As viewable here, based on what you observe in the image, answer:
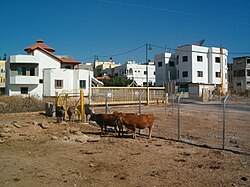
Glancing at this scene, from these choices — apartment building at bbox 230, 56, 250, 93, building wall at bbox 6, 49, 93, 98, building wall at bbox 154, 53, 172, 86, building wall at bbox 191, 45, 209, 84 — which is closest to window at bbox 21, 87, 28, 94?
building wall at bbox 6, 49, 93, 98

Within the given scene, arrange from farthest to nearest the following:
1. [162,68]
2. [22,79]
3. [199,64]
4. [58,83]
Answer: [162,68], [199,64], [58,83], [22,79]

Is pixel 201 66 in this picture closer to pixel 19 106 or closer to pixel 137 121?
pixel 19 106

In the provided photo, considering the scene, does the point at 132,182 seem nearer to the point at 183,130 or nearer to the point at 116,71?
the point at 183,130

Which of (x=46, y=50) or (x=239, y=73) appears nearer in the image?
(x=46, y=50)

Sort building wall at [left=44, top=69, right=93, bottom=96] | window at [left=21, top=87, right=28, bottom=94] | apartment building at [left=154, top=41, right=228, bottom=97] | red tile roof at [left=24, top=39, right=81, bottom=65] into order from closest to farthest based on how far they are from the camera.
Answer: building wall at [left=44, top=69, right=93, bottom=96] < window at [left=21, top=87, right=28, bottom=94] < red tile roof at [left=24, top=39, right=81, bottom=65] < apartment building at [left=154, top=41, right=228, bottom=97]

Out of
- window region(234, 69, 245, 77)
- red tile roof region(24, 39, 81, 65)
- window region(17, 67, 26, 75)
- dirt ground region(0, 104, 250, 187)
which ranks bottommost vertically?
dirt ground region(0, 104, 250, 187)

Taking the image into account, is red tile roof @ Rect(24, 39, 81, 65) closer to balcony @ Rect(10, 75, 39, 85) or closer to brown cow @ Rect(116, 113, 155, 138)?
balcony @ Rect(10, 75, 39, 85)

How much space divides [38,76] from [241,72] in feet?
171

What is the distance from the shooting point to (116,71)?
94188 millimetres

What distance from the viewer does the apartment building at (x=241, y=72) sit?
7231 centimetres

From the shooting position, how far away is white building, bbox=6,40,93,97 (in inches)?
1688

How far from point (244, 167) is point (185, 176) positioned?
1894mm

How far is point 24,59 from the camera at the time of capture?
43.0 meters

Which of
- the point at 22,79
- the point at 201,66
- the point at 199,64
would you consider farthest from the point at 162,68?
the point at 22,79
